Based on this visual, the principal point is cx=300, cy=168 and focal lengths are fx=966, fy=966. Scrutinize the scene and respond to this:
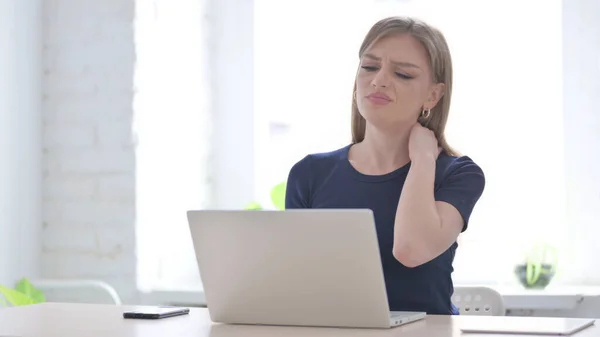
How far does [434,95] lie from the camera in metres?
2.11

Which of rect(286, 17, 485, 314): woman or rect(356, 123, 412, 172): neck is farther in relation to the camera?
rect(356, 123, 412, 172): neck

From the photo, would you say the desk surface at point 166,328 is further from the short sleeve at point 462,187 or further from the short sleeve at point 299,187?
the short sleeve at point 299,187

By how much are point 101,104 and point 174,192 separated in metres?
0.41

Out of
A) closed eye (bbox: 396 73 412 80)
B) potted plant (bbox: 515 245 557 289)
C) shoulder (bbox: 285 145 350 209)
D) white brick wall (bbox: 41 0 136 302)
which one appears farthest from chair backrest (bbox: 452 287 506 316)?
white brick wall (bbox: 41 0 136 302)

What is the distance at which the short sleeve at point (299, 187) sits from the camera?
2176 millimetres

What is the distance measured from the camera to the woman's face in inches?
79.5

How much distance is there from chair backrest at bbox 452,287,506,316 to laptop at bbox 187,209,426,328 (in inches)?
20.5

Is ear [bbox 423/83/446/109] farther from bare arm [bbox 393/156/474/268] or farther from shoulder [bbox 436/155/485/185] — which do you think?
bare arm [bbox 393/156/474/268]

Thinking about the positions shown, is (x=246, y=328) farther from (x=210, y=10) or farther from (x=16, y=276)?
(x=210, y=10)

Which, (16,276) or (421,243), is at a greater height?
(421,243)

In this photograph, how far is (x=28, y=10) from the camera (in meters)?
3.14

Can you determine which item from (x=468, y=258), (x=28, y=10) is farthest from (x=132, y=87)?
(x=468, y=258)

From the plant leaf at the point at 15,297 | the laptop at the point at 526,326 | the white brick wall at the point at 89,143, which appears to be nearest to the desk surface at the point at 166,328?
the laptop at the point at 526,326

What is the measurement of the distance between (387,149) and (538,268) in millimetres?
1133
